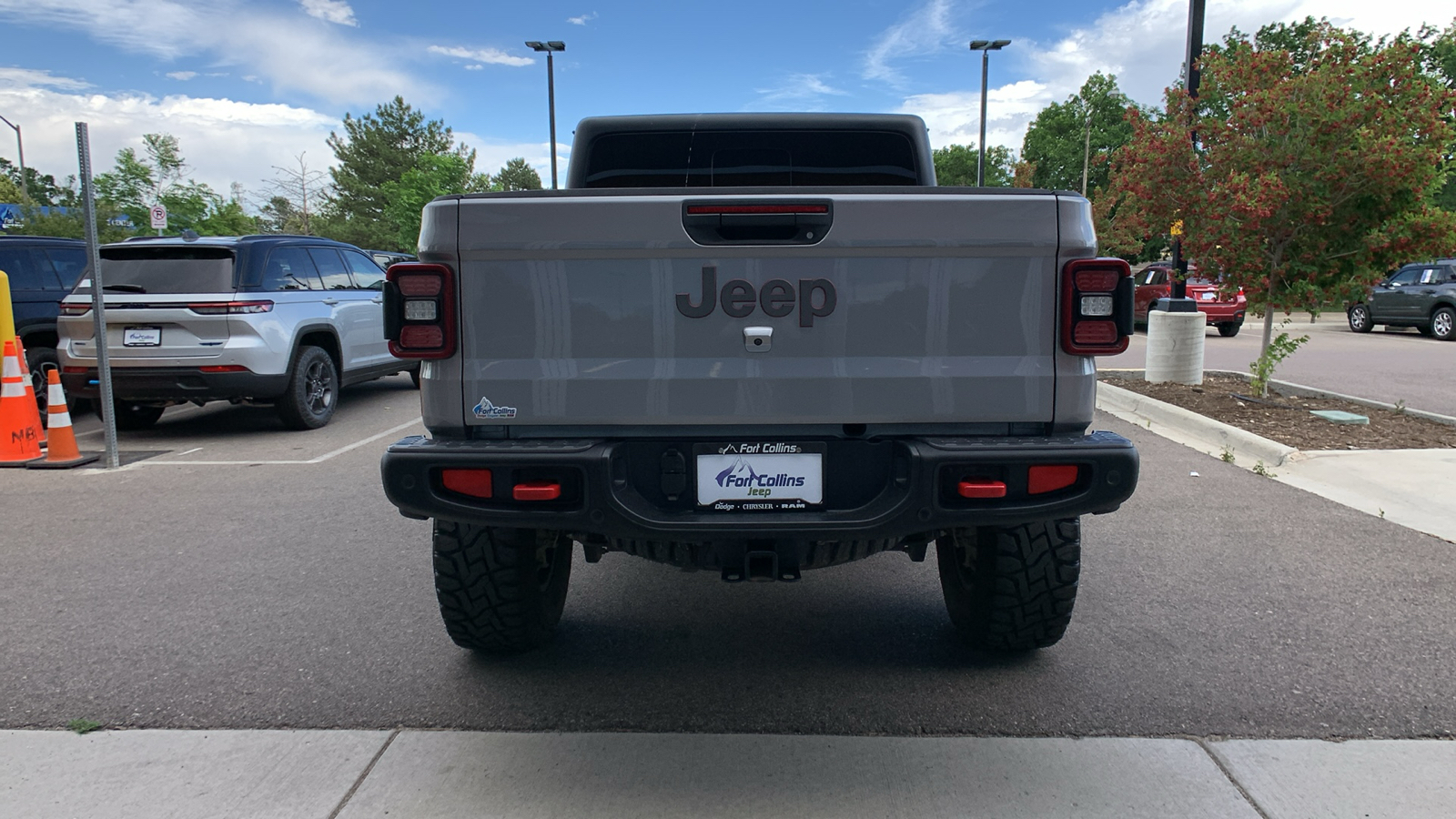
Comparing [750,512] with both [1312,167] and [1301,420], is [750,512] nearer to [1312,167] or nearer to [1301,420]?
[1301,420]

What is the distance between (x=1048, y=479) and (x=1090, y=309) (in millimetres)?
494

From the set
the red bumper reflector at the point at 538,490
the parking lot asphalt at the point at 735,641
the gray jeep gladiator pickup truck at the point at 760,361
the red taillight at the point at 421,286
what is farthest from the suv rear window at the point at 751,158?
the red bumper reflector at the point at 538,490

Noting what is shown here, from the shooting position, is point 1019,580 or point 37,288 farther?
point 37,288

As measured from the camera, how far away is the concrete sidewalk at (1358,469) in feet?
17.2

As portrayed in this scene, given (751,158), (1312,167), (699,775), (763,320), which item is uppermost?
(1312,167)

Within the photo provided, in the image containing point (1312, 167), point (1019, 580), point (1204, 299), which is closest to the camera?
point (1019, 580)

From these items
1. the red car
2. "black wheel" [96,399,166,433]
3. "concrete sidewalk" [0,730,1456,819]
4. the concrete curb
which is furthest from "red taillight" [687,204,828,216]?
the red car

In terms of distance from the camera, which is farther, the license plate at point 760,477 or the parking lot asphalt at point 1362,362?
the parking lot asphalt at point 1362,362

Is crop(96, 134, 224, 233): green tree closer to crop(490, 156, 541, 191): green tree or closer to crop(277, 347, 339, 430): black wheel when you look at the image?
crop(277, 347, 339, 430): black wheel

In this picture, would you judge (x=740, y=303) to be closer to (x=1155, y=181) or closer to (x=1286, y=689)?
(x=1286, y=689)

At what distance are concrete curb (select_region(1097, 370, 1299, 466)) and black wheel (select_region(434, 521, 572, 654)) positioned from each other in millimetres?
5623

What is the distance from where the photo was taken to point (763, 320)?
256 centimetres

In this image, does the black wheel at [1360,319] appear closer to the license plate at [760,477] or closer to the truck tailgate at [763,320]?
the truck tailgate at [763,320]

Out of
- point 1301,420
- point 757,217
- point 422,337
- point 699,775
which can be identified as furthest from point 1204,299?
point 422,337
